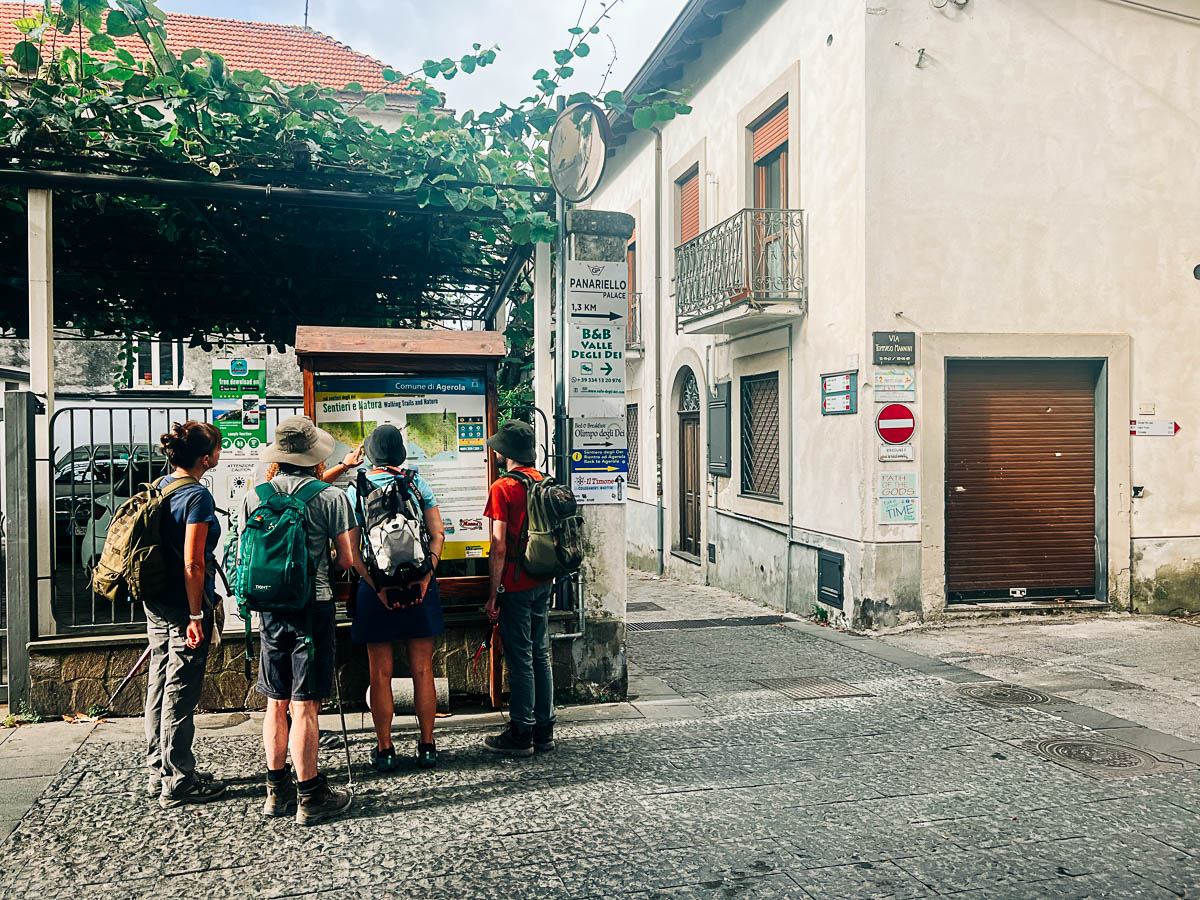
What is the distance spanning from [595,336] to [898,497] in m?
4.48

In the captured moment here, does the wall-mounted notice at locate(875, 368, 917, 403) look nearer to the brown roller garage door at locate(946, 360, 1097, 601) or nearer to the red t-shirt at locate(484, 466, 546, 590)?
the brown roller garage door at locate(946, 360, 1097, 601)

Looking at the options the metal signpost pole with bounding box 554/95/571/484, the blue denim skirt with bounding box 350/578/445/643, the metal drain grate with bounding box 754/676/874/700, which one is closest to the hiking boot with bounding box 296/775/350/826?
the blue denim skirt with bounding box 350/578/445/643

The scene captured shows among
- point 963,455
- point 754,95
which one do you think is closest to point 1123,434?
point 963,455

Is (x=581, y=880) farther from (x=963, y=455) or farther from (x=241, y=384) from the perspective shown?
(x=963, y=455)

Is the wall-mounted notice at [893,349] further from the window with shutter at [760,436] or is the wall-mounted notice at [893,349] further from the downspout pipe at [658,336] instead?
the downspout pipe at [658,336]

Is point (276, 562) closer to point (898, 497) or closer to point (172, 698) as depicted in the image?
point (172, 698)

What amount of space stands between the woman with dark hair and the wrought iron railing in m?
13.0

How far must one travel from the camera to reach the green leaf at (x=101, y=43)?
5.71m

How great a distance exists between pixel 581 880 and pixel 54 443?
4.24 meters

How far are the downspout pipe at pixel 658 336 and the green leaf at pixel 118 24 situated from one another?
11474 millimetres

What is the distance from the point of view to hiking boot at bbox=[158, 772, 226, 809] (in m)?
4.59

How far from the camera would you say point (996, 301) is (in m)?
9.81

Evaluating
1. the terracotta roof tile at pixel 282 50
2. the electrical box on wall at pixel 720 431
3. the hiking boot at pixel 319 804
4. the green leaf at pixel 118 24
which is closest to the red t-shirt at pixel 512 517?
the hiking boot at pixel 319 804

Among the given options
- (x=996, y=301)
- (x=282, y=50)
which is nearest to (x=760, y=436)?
(x=996, y=301)
